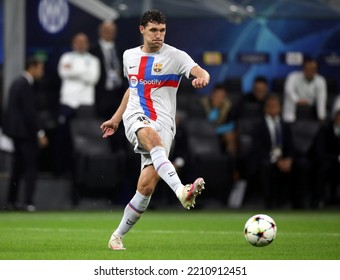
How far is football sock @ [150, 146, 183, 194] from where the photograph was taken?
36.2ft

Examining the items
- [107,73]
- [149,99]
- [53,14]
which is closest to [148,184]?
[149,99]

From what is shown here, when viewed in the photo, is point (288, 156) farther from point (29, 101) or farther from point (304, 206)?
point (29, 101)

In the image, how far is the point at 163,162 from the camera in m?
11.2

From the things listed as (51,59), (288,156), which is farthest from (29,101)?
(288,156)

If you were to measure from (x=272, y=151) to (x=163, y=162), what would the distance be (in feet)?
31.9

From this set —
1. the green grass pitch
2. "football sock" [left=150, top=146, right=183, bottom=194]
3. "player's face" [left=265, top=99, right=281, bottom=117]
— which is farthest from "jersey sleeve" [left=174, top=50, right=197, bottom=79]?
"player's face" [left=265, top=99, right=281, bottom=117]

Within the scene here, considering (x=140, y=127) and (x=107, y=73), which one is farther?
(x=107, y=73)

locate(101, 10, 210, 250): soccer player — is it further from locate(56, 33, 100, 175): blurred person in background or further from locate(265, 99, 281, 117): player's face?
locate(56, 33, 100, 175): blurred person in background

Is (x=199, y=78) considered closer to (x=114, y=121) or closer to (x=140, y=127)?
(x=140, y=127)

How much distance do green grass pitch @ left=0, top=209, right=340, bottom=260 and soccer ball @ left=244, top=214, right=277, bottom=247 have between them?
9 centimetres

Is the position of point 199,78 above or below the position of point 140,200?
above
